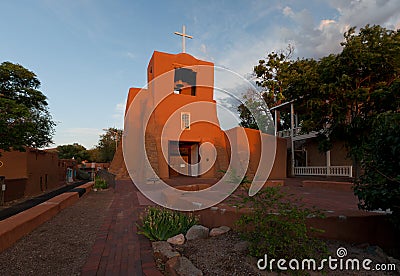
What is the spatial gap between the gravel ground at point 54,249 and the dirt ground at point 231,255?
55.1 inches

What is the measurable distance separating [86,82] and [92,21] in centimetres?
354

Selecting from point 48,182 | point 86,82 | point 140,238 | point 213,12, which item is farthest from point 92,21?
point 48,182

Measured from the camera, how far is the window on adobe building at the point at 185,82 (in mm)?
16812

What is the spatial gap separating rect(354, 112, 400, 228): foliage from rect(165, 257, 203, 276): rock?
2.27 metres

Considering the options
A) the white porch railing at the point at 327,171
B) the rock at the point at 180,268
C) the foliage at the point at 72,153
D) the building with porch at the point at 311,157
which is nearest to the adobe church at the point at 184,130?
the building with porch at the point at 311,157

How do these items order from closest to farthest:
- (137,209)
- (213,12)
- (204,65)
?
(137,209), (213,12), (204,65)

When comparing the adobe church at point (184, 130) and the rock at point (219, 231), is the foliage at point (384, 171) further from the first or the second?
the adobe church at point (184, 130)

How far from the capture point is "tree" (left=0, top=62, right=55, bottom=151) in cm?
798

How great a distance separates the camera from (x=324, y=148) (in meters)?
11.4

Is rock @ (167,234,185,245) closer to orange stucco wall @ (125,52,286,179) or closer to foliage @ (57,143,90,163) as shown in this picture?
orange stucco wall @ (125,52,286,179)

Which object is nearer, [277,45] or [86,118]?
[86,118]

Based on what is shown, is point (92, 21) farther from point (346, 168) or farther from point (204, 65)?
point (346, 168)

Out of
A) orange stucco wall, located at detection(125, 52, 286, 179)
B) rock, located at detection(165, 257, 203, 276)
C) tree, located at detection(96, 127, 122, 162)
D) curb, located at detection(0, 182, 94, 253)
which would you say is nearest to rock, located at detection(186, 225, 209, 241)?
rock, located at detection(165, 257, 203, 276)

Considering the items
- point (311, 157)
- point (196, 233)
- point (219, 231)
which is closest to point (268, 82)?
point (311, 157)
